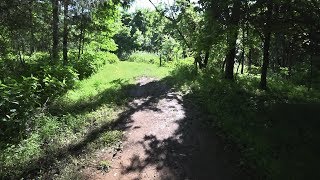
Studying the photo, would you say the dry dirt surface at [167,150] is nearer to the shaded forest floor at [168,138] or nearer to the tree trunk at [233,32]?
the shaded forest floor at [168,138]

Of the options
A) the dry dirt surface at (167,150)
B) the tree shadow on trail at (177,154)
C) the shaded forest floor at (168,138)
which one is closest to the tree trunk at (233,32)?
the shaded forest floor at (168,138)

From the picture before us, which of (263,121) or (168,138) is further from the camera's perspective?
(263,121)

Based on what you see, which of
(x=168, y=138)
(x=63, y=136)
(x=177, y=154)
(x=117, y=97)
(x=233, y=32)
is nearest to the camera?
(x=177, y=154)

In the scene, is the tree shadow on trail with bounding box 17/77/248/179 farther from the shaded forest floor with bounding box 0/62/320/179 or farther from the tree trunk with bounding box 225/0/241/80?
the tree trunk with bounding box 225/0/241/80

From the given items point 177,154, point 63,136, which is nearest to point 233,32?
point 177,154

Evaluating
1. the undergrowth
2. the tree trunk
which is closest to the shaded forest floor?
the undergrowth

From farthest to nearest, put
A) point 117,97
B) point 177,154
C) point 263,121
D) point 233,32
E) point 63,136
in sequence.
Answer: point 233,32
point 117,97
point 263,121
point 63,136
point 177,154

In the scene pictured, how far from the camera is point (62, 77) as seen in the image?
15445mm

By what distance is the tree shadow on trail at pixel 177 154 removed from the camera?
7680 mm

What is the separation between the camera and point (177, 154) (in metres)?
8.72

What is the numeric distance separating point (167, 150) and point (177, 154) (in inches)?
13.2

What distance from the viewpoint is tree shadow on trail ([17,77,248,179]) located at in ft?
25.2

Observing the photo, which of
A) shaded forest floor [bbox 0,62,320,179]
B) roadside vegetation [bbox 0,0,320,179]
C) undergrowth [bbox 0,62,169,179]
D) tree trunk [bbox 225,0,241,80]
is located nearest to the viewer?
undergrowth [bbox 0,62,169,179]

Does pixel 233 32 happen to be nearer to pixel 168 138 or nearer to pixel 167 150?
pixel 168 138
